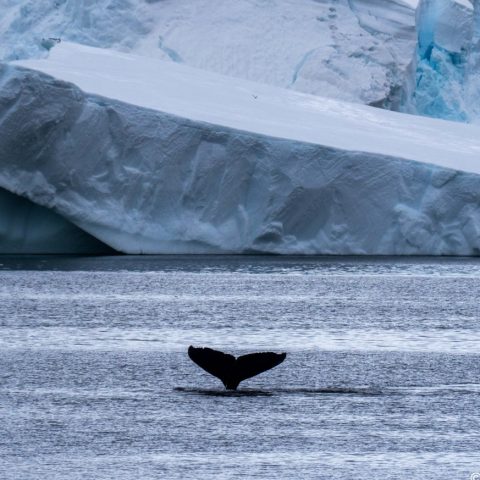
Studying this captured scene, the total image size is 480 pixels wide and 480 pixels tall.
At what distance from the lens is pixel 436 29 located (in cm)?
2383

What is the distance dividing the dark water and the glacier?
1.54ft

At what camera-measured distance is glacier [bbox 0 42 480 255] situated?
16672 mm

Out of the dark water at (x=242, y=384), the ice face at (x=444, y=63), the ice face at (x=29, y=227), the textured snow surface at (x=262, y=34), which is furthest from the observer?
the ice face at (x=444, y=63)

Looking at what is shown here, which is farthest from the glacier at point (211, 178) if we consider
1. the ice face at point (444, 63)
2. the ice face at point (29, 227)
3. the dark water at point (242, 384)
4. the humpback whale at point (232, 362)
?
the humpback whale at point (232, 362)

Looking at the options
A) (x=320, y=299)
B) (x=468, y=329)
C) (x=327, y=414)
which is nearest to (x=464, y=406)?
(x=327, y=414)

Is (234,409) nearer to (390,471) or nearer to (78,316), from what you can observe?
(390,471)

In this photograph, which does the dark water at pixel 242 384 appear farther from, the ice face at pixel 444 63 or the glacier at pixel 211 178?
the ice face at pixel 444 63

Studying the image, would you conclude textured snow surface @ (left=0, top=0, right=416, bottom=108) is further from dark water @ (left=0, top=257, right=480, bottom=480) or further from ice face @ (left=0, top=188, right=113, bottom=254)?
dark water @ (left=0, top=257, right=480, bottom=480)

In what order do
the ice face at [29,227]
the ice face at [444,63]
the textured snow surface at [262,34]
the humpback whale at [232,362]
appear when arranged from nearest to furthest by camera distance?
1. the humpback whale at [232,362]
2. the ice face at [29,227]
3. the textured snow surface at [262,34]
4. the ice face at [444,63]

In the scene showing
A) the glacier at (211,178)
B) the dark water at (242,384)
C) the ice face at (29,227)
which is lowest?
the ice face at (29,227)

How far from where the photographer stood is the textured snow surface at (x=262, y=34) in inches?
863

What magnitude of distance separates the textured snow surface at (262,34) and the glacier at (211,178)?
4252 mm

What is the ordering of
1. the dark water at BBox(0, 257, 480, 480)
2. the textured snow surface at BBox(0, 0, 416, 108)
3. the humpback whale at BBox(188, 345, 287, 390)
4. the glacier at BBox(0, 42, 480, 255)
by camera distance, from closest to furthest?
1. the dark water at BBox(0, 257, 480, 480)
2. the humpback whale at BBox(188, 345, 287, 390)
3. the glacier at BBox(0, 42, 480, 255)
4. the textured snow surface at BBox(0, 0, 416, 108)

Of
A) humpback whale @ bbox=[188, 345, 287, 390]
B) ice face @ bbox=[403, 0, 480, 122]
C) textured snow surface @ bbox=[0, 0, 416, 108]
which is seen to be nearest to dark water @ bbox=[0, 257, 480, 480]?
humpback whale @ bbox=[188, 345, 287, 390]
